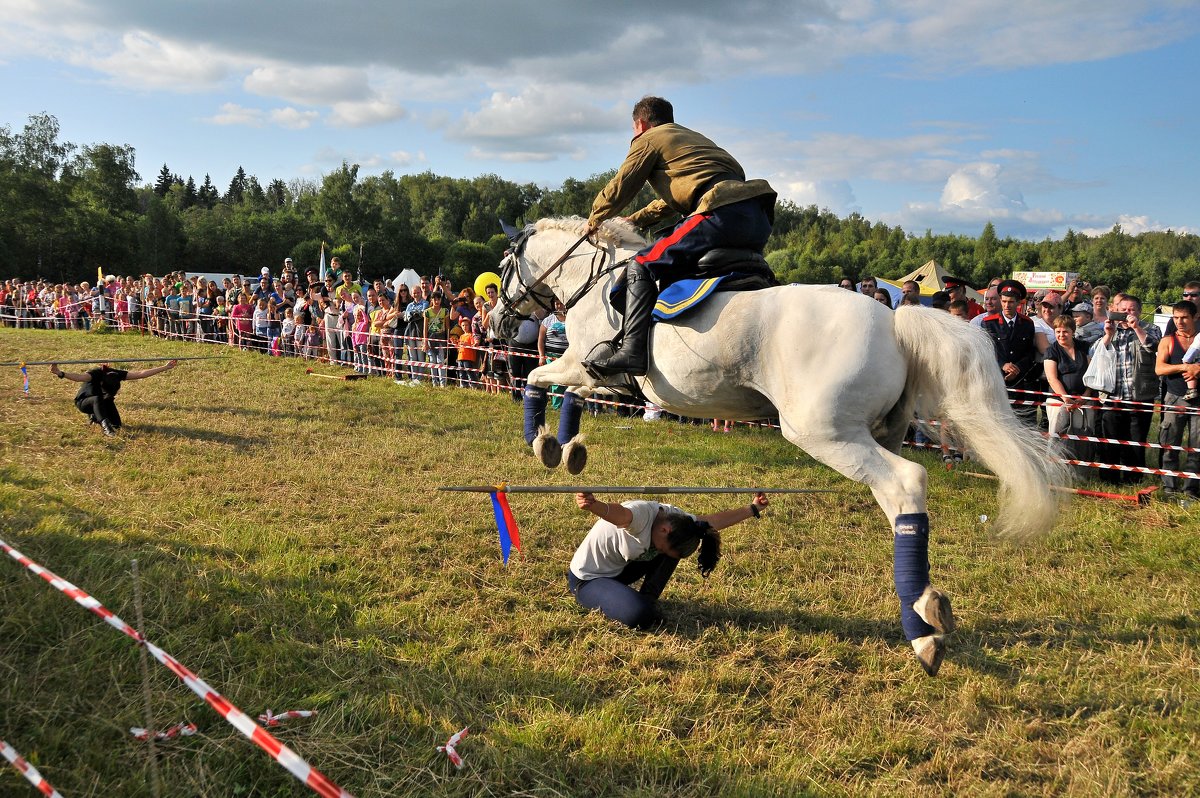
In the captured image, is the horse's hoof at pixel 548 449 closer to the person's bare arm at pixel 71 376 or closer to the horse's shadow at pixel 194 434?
the horse's shadow at pixel 194 434

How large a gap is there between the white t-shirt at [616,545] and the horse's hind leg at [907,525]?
3.59ft

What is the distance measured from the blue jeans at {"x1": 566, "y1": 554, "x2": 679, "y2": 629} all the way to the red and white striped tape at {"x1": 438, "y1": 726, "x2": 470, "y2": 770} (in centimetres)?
141

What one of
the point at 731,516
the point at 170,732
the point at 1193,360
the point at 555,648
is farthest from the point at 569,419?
the point at 1193,360

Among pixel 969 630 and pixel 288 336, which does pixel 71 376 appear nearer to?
pixel 288 336

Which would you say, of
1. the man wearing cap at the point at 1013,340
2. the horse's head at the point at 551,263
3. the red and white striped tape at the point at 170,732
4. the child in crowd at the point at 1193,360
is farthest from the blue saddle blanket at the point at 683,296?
the child in crowd at the point at 1193,360

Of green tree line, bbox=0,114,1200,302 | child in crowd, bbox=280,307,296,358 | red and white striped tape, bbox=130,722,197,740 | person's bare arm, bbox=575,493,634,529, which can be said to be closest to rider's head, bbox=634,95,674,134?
person's bare arm, bbox=575,493,634,529

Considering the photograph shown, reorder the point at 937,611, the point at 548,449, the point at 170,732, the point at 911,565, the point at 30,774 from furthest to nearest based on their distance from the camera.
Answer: the point at 548,449
the point at 911,565
the point at 937,611
the point at 170,732
the point at 30,774

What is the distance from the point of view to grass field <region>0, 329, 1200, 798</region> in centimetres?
326

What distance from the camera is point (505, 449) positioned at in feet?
30.0

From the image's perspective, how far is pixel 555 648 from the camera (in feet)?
14.3

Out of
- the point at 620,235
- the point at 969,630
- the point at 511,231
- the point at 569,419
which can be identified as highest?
the point at 511,231

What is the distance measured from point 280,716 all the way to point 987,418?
3.75 m

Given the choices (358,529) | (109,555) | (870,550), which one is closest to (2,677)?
(109,555)

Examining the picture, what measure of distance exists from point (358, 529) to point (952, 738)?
177 inches
